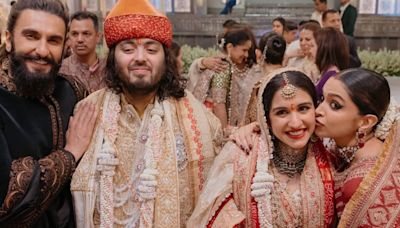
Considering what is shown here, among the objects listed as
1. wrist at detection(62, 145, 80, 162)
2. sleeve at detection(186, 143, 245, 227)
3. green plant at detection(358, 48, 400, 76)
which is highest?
wrist at detection(62, 145, 80, 162)

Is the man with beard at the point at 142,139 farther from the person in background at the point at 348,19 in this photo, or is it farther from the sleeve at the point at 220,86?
the person in background at the point at 348,19

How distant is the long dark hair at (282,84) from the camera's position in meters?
1.87

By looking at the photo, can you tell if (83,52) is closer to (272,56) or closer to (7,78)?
(7,78)

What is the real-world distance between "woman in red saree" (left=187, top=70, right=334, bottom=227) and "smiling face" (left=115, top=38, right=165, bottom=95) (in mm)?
434

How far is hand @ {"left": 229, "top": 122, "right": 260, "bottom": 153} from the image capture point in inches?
77.0

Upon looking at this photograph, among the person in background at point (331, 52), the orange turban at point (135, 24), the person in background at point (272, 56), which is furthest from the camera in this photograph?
the person in background at point (272, 56)

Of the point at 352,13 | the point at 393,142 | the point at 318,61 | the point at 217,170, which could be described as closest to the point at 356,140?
the point at 393,142

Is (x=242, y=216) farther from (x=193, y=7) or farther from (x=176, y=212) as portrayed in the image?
(x=193, y=7)

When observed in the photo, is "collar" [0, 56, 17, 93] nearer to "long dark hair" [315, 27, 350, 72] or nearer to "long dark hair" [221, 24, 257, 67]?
"long dark hair" [315, 27, 350, 72]

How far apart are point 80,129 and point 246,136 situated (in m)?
0.68

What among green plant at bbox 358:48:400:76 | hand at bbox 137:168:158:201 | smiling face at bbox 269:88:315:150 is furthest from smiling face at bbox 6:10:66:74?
green plant at bbox 358:48:400:76

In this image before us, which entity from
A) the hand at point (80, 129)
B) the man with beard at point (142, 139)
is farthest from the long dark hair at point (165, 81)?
the hand at point (80, 129)

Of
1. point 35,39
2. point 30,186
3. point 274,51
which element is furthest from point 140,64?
point 274,51

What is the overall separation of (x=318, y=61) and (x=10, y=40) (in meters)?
2.54
